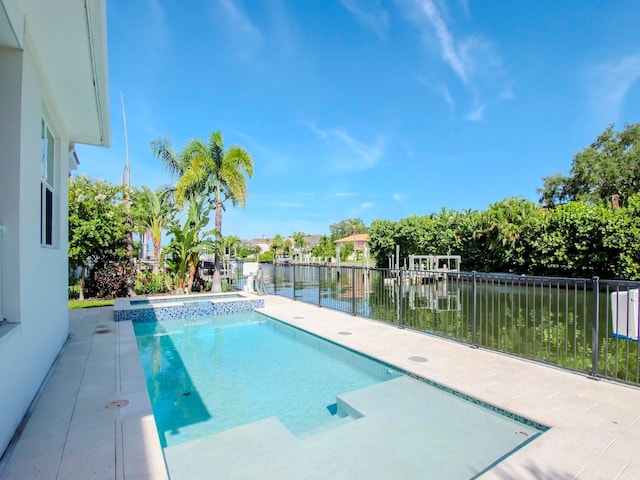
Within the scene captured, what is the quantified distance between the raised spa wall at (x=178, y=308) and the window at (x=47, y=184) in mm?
3749

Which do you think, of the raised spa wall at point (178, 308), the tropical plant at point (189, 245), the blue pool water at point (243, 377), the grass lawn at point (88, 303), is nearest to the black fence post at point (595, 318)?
the blue pool water at point (243, 377)

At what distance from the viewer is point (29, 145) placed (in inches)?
129

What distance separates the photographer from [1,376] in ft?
8.29

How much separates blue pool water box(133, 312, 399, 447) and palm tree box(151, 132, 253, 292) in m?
5.90

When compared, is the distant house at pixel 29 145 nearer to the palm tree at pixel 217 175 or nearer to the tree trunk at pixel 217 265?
the tree trunk at pixel 217 265

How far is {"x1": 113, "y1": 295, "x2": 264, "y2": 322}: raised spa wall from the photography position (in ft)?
26.7

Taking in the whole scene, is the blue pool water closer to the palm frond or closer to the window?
the window

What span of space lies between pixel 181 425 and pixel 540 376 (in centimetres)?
411

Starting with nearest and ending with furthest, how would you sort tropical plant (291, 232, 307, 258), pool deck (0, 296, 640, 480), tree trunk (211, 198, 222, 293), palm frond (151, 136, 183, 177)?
pool deck (0, 296, 640, 480)
tree trunk (211, 198, 222, 293)
palm frond (151, 136, 183, 177)
tropical plant (291, 232, 307, 258)

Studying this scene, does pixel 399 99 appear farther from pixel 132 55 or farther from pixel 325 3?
pixel 132 55

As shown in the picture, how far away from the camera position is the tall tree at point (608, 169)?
22.9m

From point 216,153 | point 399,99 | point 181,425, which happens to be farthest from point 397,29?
point 181,425

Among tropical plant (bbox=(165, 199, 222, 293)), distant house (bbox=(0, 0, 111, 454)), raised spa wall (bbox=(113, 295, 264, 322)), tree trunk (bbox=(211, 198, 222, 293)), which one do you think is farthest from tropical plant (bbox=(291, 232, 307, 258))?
distant house (bbox=(0, 0, 111, 454))

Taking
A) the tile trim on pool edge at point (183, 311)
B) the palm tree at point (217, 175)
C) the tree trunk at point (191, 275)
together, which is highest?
the palm tree at point (217, 175)
